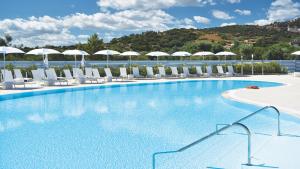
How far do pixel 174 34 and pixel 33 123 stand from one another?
166ft

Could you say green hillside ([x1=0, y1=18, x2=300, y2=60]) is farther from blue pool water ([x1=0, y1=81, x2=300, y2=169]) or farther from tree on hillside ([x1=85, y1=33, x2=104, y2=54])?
blue pool water ([x1=0, y1=81, x2=300, y2=169])

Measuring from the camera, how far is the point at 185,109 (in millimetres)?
11117

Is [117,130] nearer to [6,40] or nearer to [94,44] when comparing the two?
[94,44]

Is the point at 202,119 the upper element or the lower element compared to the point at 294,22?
lower

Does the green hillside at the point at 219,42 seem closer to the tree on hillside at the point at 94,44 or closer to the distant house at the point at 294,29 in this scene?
the tree on hillside at the point at 94,44

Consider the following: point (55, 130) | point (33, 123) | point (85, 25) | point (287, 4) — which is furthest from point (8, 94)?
point (287, 4)

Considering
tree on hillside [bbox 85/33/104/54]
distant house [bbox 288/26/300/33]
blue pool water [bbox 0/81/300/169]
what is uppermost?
distant house [bbox 288/26/300/33]

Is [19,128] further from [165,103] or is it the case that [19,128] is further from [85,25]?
[85,25]

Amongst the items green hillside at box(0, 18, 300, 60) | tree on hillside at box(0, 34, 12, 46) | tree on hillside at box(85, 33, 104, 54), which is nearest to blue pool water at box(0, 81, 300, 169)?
tree on hillside at box(85, 33, 104, 54)

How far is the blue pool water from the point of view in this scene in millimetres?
5770

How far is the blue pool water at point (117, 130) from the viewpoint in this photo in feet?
18.9

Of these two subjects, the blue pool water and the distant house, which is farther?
the distant house

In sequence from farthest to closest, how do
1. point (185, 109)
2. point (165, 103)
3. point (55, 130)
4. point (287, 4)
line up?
point (287, 4)
point (165, 103)
point (185, 109)
point (55, 130)

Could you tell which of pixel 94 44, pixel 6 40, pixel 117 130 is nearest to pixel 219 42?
pixel 94 44
